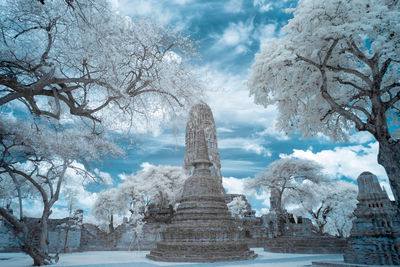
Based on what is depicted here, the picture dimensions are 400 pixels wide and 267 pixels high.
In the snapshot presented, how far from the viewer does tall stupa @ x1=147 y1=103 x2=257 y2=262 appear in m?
12.4

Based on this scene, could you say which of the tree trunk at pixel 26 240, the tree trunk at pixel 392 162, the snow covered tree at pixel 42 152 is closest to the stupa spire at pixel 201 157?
the snow covered tree at pixel 42 152

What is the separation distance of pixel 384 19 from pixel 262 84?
5.06m

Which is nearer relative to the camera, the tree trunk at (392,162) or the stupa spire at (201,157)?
the tree trunk at (392,162)

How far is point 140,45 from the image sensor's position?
6.62 meters

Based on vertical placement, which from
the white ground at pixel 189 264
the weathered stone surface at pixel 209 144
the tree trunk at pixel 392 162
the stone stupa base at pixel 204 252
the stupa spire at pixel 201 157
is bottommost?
the white ground at pixel 189 264

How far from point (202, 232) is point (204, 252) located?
41.6 inches

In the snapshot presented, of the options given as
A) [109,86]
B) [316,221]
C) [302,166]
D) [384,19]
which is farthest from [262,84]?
[316,221]

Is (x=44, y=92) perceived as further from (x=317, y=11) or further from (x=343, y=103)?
(x=343, y=103)

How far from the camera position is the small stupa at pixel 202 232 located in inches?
489

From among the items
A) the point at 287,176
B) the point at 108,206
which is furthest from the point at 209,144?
the point at 108,206

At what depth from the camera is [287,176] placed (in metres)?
32.5

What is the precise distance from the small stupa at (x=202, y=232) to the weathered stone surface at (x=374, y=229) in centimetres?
556

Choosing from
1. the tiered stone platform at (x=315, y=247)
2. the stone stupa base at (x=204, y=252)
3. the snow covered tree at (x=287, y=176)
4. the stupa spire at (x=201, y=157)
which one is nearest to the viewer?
the stone stupa base at (x=204, y=252)

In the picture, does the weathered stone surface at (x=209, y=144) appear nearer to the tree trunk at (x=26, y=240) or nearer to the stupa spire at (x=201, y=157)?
the stupa spire at (x=201, y=157)
